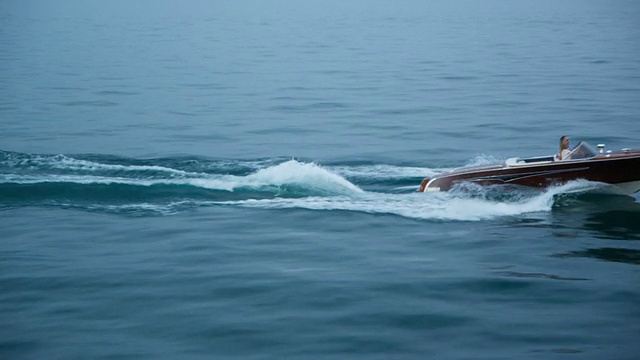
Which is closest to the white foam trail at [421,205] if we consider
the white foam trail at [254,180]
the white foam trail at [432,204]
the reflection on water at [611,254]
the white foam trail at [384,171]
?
the white foam trail at [432,204]

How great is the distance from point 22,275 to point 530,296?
9937 mm

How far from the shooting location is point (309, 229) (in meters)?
21.9

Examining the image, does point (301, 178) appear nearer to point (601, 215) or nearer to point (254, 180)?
point (254, 180)

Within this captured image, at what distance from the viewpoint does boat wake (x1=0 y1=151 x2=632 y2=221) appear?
2356 centimetres

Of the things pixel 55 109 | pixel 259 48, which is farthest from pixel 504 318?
pixel 259 48

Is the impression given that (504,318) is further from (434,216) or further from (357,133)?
(357,133)

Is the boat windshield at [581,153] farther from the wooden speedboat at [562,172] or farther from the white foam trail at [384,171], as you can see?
the white foam trail at [384,171]

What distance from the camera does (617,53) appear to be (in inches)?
2516

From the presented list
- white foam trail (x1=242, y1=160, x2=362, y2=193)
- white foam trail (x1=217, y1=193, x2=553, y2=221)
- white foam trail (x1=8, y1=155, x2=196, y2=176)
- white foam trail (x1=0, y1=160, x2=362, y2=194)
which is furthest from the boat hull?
white foam trail (x1=8, y1=155, x2=196, y2=176)

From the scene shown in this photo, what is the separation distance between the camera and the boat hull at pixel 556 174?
23578 mm

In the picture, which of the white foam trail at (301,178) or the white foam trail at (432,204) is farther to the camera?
the white foam trail at (301,178)

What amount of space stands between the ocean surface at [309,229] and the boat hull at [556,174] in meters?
0.27

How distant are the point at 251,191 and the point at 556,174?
795 cm

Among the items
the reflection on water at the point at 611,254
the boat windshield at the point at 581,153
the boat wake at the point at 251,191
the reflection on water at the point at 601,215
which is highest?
the boat windshield at the point at 581,153
